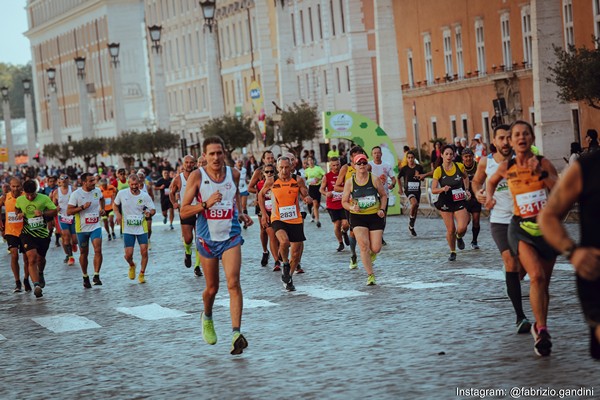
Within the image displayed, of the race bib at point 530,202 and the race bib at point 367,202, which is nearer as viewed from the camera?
the race bib at point 530,202

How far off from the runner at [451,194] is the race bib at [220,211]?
904 centimetres

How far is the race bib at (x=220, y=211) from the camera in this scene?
13219mm

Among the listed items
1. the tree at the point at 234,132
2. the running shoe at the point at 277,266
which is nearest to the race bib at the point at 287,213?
the running shoe at the point at 277,266

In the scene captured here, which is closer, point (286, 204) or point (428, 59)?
point (286, 204)

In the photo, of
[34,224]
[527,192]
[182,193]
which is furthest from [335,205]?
[527,192]

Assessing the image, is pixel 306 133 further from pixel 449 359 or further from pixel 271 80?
pixel 449 359

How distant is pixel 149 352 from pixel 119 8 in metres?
119

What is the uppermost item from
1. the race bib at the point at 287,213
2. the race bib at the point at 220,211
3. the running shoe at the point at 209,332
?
the race bib at the point at 220,211

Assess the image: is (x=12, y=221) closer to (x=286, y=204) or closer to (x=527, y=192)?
(x=286, y=204)

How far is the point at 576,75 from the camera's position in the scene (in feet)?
122

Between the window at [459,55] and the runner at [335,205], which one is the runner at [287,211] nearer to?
the runner at [335,205]

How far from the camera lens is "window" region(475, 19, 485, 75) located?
56938 millimetres

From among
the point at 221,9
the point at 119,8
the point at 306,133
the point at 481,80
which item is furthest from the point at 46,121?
the point at 481,80

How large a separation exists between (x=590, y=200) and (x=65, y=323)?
1097 cm
